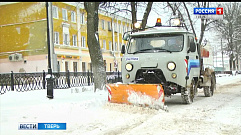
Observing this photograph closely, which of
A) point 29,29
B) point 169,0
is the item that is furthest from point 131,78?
point 29,29

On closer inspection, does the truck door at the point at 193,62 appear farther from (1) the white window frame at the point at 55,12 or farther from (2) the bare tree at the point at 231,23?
(2) the bare tree at the point at 231,23

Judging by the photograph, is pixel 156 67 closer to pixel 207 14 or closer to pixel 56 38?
pixel 207 14

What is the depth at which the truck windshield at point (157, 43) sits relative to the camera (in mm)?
8922

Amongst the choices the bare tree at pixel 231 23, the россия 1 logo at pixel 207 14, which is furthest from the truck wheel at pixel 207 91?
the bare tree at pixel 231 23

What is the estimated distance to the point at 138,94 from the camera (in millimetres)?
7922

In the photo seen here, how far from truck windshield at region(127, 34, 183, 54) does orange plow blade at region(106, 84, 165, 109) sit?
1.51m

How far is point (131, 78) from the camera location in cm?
895

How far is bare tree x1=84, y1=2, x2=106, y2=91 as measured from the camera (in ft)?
40.7

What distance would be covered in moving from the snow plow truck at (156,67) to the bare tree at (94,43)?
293 centimetres

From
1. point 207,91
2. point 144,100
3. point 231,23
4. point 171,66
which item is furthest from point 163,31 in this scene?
point 231,23

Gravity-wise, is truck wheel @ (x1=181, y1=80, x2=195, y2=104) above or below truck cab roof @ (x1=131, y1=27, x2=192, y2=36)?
below

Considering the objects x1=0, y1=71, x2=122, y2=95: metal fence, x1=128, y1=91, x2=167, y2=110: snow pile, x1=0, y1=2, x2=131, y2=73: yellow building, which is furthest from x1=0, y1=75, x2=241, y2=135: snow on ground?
x1=0, y1=2, x2=131, y2=73: yellow building

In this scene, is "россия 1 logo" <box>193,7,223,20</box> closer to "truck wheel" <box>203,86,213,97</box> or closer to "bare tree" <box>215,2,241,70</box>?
"truck wheel" <box>203,86,213,97</box>

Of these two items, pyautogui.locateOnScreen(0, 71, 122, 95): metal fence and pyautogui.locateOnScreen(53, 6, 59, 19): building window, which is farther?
pyautogui.locateOnScreen(53, 6, 59, 19): building window
